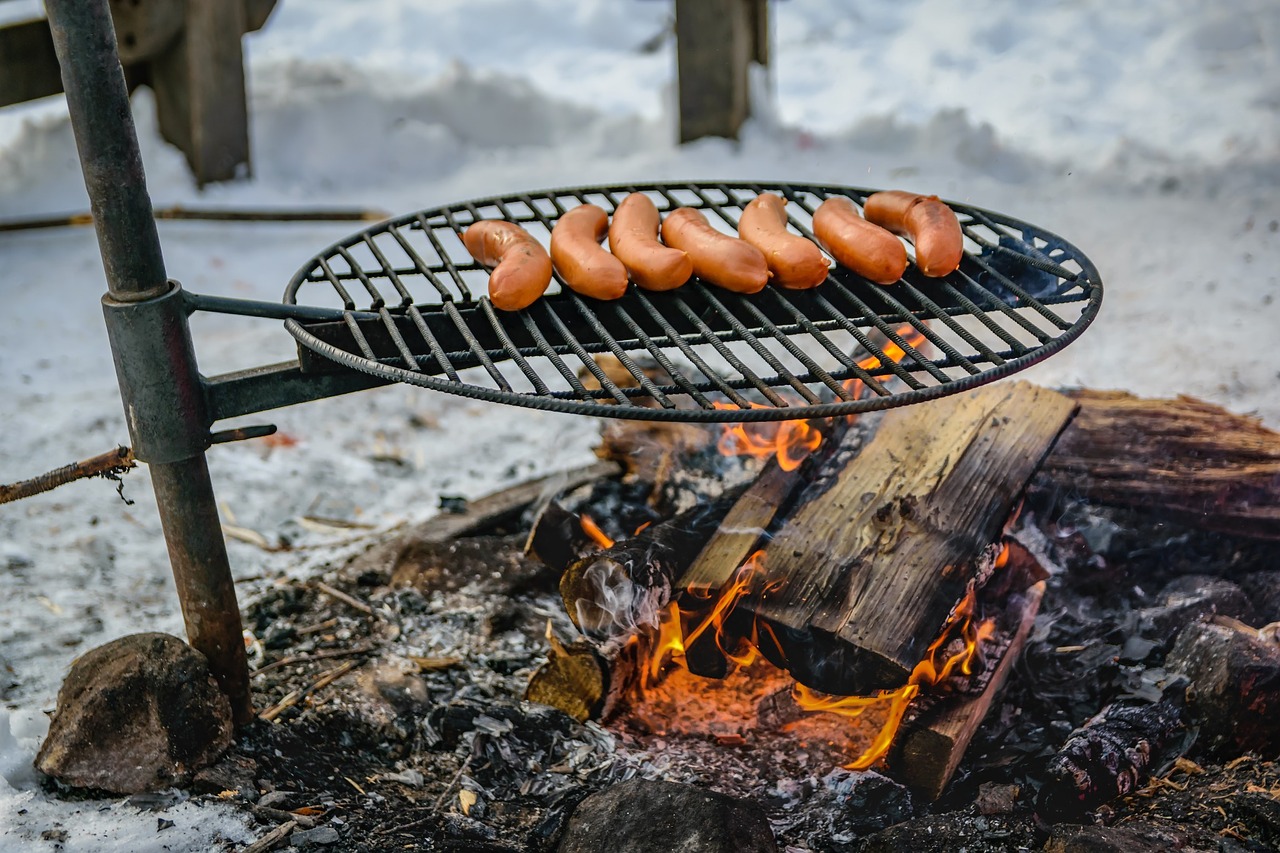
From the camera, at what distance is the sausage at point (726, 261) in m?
2.32

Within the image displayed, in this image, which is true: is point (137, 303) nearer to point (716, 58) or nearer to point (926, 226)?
point (926, 226)

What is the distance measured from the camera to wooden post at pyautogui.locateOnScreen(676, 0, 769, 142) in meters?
6.21

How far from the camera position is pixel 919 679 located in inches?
99.9

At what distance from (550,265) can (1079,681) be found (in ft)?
5.76

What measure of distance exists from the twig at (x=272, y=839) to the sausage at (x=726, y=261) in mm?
1524

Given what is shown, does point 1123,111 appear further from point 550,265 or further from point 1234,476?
point 550,265

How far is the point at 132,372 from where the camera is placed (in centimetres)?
220

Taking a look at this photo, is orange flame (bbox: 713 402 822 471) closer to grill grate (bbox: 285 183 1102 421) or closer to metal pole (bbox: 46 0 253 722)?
grill grate (bbox: 285 183 1102 421)

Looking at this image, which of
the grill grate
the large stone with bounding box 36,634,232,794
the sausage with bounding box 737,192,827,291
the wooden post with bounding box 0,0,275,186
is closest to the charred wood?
the grill grate

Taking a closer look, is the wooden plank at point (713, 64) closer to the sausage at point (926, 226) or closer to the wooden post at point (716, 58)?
the wooden post at point (716, 58)

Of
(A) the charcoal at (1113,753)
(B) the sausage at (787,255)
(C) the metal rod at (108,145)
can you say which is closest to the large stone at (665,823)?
(A) the charcoal at (1113,753)

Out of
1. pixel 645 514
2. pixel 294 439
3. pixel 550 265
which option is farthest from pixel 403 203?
pixel 550 265

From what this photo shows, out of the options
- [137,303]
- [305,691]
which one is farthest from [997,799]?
[137,303]

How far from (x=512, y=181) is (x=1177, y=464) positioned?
4507 millimetres
